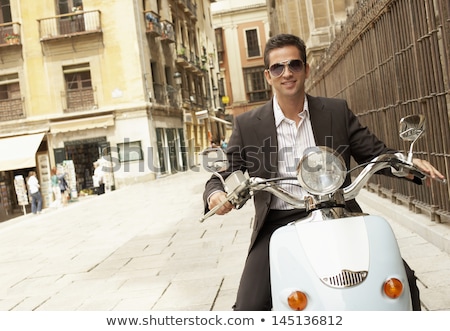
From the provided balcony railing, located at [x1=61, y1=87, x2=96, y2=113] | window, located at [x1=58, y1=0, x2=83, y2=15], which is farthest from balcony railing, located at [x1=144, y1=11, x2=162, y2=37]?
balcony railing, located at [x1=61, y1=87, x2=96, y2=113]

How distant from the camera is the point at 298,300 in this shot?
173cm

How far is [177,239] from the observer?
289 inches

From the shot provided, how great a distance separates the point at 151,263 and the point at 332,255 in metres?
4.41

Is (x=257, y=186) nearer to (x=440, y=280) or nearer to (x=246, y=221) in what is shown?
(x=440, y=280)

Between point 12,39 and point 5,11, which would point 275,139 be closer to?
point 12,39

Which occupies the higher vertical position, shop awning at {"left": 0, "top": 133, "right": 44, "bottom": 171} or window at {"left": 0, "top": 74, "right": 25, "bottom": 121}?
window at {"left": 0, "top": 74, "right": 25, "bottom": 121}

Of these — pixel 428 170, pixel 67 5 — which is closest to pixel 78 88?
pixel 67 5

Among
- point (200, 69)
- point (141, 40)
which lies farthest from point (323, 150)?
point (200, 69)

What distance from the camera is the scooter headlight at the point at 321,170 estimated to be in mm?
1736

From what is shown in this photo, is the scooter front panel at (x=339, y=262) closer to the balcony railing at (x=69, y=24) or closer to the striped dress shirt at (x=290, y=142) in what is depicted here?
the striped dress shirt at (x=290, y=142)

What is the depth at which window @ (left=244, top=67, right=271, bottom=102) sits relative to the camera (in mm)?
50062

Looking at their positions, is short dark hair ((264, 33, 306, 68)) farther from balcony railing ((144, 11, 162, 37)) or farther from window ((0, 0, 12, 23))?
window ((0, 0, 12, 23))

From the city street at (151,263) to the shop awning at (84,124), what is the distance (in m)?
12.9

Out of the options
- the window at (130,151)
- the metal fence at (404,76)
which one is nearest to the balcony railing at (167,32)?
the window at (130,151)
